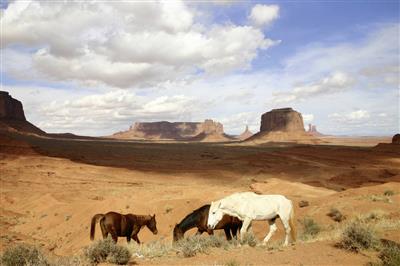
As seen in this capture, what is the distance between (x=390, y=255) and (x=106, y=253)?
5.72 meters

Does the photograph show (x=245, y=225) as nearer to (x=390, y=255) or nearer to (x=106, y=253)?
(x=390, y=255)

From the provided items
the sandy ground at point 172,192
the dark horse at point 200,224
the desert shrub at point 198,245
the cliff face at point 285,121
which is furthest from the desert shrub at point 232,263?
the cliff face at point 285,121

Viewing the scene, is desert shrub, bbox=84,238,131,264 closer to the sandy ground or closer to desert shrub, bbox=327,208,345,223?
the sandy ground

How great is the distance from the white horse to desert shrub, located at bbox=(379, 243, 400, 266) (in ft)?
8.35

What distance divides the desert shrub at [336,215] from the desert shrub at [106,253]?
10.7 metres

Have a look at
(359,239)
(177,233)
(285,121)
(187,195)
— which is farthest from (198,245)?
(285,121)

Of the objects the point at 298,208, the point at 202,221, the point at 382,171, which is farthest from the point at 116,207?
the point at 382,171

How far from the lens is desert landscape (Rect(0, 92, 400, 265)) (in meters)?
8.88

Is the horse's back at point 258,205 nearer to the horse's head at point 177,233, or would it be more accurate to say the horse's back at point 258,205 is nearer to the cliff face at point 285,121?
the horse's head at point 177,233

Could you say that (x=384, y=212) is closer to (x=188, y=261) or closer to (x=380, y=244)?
(x=380, y=244)

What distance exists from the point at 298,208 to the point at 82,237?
35.1 feet

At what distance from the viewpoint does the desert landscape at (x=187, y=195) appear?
29.1ft

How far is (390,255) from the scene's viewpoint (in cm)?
769

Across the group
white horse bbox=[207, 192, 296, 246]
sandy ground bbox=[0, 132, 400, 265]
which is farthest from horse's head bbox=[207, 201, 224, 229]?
sandy ground bbox=[0, 132, 400, 265]
